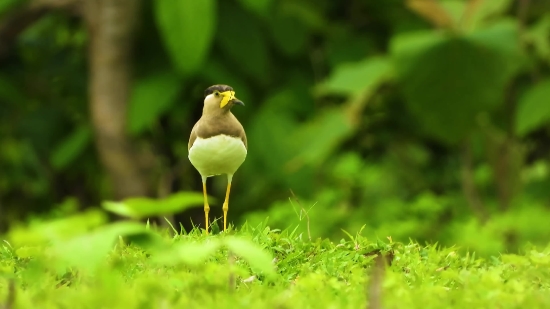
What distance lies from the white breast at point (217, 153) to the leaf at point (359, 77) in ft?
8.86

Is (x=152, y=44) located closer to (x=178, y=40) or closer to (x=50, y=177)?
(x=178, y=40)

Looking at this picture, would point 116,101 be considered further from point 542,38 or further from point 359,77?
point 542,38

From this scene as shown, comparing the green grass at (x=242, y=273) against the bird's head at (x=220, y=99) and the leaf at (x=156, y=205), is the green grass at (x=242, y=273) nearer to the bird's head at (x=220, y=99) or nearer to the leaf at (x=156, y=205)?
the leaf at (x=156, y=205)

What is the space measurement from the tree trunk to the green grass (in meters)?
2.60

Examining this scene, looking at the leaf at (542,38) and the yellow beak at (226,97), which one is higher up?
the yellow beak at (226,97)

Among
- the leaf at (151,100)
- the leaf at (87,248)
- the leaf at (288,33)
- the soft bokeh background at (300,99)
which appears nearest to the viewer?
the leaf at (87,248)

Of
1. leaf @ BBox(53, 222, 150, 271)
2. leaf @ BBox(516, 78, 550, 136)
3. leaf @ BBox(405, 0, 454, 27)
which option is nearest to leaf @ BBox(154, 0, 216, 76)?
leaf @ BBox(405, 0, 454, 27)

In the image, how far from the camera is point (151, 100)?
5246 mm

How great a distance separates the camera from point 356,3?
630 centimetres

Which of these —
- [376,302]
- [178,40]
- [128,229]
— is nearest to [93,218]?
[128,229]

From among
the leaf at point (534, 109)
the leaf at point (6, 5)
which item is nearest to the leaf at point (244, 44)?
the leaf at point (6, 5)

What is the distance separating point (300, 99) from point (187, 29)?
3.41ft

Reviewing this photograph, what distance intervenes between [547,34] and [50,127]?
331 cm

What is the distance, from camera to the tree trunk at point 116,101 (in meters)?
5.44
